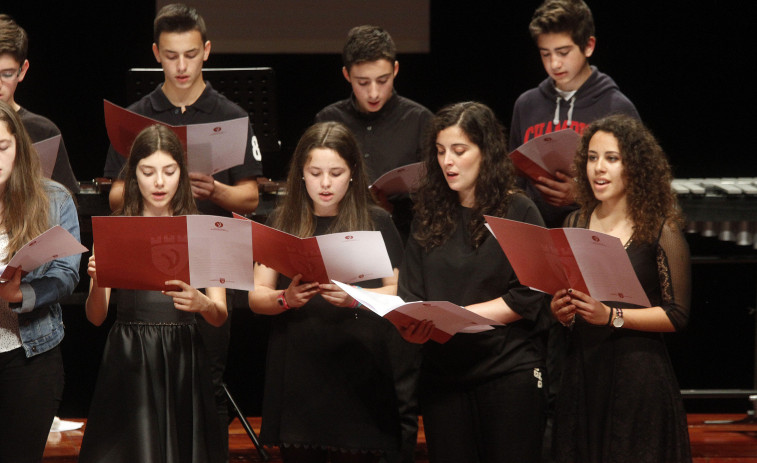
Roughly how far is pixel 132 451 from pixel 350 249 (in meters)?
0.84

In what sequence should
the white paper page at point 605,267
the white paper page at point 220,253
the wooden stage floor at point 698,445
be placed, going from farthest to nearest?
1. the wooden stage floor at point 698,445
2. the white paper page at point 220,253
3. the white paper page at point 605,267

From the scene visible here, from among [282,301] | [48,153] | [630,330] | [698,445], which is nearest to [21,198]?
[48,153]

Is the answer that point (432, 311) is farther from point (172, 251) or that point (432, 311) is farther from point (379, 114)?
point (379, 114)

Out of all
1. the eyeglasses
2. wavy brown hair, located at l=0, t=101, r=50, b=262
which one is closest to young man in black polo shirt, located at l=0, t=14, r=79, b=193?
the eyeglasses

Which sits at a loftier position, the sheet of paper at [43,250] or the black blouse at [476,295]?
the sheet of paper at [43,250]

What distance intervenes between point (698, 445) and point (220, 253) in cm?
260

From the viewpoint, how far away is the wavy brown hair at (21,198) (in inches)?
102

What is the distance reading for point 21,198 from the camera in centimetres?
260

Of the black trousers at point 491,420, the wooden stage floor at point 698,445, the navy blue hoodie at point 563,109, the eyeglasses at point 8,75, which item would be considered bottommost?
the wooden stage floor at point 698,445

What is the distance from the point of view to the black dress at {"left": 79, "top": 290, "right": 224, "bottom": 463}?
8.86 ft

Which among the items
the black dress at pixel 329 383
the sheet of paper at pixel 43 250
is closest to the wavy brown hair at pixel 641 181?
the black dress at pixel 329 383

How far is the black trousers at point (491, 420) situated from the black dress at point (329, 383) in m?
0.21

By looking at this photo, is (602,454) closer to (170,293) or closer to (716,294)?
(170,293)

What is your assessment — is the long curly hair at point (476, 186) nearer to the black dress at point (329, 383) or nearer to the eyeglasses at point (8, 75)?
the black dress at point (329, 383)
